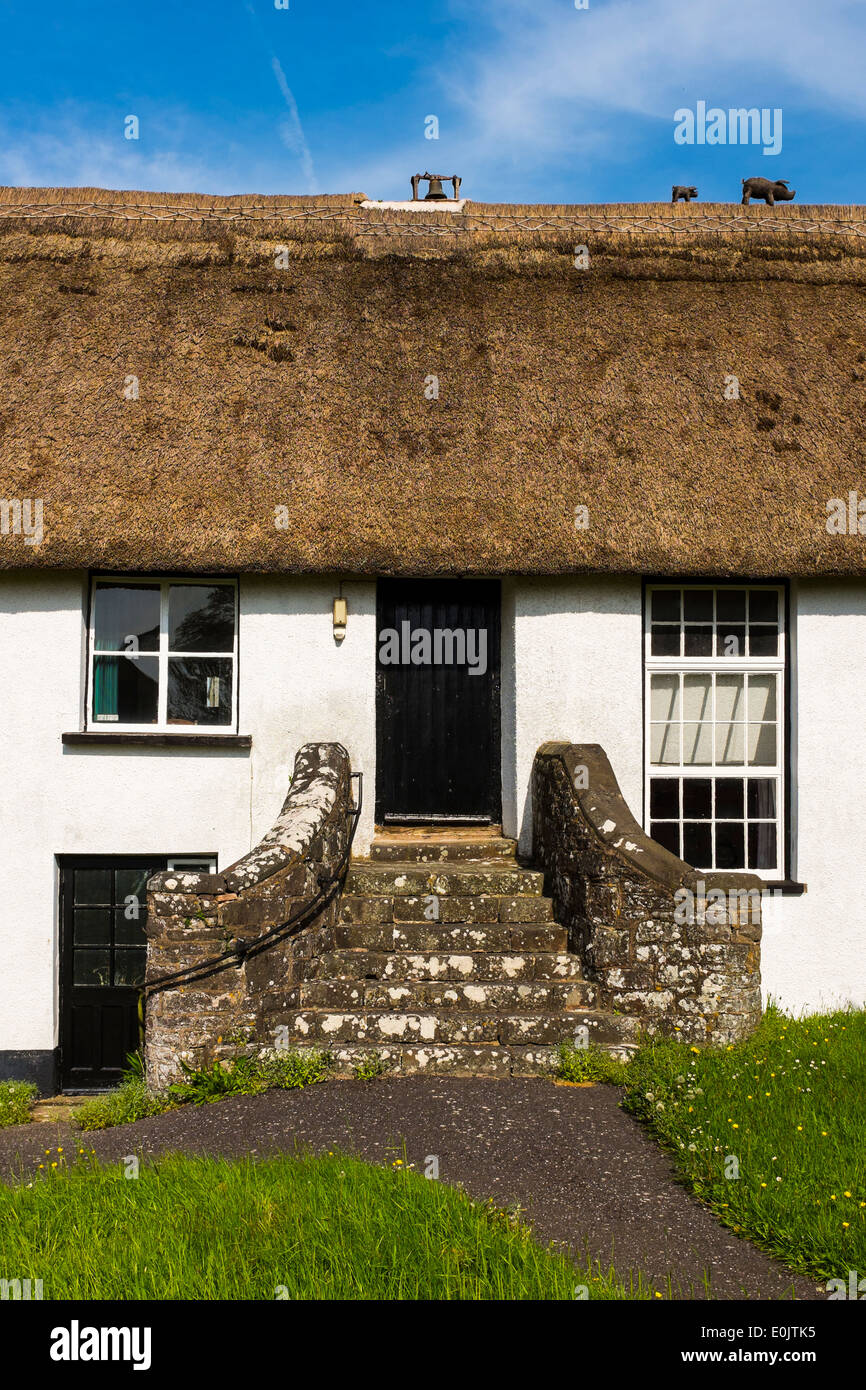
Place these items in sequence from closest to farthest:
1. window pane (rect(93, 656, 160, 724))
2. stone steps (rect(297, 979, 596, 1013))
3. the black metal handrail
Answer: the black metal handrail → stone steps (rect(297, 979, 596, 1013)) → window pane (rect(93, 656, 160, 724))

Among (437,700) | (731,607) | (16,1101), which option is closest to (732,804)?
(731,607)

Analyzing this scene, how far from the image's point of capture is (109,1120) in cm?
566

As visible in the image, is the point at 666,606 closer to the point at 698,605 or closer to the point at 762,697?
the point at 698,605

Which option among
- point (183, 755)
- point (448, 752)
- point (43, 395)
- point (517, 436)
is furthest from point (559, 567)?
point (43, 395)

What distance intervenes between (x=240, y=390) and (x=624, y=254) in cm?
398

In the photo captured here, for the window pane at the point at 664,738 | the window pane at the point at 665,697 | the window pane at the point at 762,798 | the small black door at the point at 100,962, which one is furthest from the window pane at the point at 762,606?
the small black door at the point at 100,962

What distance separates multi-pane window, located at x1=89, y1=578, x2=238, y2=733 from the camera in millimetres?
8141

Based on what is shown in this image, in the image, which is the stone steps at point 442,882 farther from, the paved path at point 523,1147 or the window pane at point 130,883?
the window pane at point 130,883

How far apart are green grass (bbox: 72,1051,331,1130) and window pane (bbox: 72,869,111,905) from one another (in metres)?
2.41

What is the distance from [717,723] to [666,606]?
3.55 feet

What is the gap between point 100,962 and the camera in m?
8.02

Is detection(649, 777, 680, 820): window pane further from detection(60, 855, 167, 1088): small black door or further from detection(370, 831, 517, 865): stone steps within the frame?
detection(60, 855, 167, 1088): small black door

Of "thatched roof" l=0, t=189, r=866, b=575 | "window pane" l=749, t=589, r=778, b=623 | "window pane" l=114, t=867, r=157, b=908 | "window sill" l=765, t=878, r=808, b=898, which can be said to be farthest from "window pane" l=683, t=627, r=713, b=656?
"window pane" l=114, t=867, r=157, b=908

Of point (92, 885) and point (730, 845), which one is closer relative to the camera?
point (92, 885)
